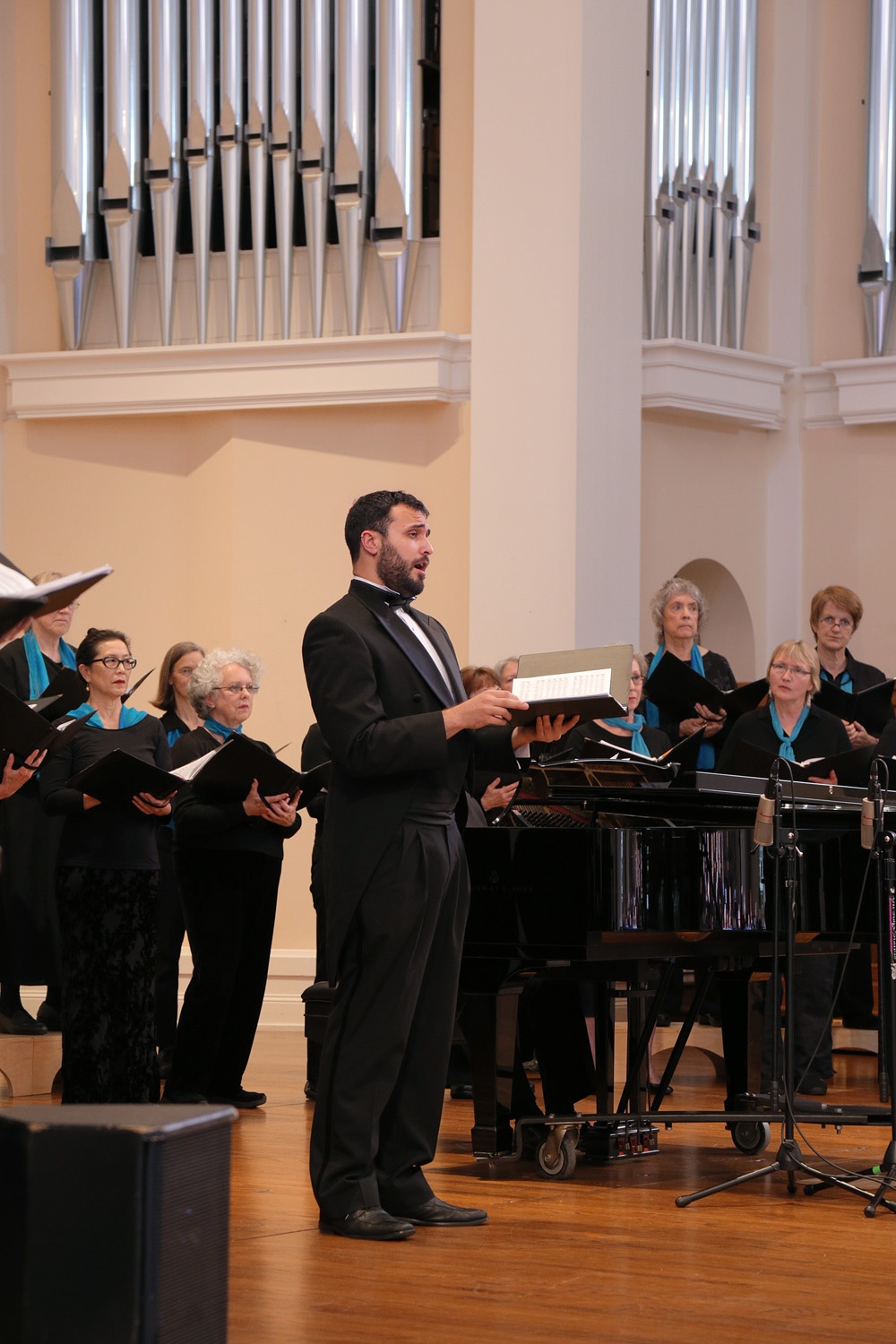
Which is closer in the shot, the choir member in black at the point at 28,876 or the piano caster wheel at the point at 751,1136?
the piano caster wheel at the point at 751,1136

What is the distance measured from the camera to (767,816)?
446cm

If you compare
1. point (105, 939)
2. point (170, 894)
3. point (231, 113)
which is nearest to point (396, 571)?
point (105, 939)

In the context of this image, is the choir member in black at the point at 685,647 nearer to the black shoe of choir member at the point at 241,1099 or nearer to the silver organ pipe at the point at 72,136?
the black shoe of choir member at the point at 241,1099

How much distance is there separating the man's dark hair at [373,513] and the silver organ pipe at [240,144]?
421cm

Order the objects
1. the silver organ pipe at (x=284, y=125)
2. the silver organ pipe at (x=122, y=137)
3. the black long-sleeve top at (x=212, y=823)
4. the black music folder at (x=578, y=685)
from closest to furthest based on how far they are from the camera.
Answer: the black music folder at (x=578, y=685) → the black long-sleeve top at (x=212, y=823) → the silver organ pipe at (x=284, y=125) → the silver organ pipe at (x=122, y=137)

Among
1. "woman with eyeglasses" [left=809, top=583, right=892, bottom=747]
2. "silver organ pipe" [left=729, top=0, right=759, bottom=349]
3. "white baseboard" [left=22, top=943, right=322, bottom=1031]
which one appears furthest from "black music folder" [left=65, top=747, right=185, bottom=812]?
"silver organ pipe" [left=729, top=0, right=759, bottom=349]

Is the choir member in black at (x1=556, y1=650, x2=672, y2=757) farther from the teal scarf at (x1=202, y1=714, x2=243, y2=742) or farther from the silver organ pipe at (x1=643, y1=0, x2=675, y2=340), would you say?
the silver organ pipe at (x1=643, y1=0, x2=675, y2=340)

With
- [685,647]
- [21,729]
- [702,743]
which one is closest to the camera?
[21,729]

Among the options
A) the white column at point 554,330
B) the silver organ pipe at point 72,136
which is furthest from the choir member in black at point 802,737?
the silver organ pipe at point 72,136

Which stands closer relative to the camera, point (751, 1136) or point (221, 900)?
point (751, 1136)

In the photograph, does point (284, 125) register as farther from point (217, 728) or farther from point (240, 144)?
point (217, 728)

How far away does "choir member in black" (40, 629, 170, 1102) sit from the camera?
547cm

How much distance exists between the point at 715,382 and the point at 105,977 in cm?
439

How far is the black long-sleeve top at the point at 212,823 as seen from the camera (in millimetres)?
5812
